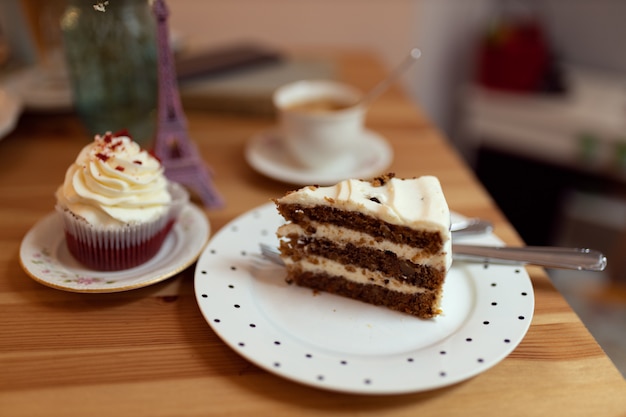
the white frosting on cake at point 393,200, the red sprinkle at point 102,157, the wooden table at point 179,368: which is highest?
the red sprinkle at point 102,157

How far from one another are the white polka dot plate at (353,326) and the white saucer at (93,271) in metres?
0.04

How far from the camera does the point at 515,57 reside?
8.17 feet

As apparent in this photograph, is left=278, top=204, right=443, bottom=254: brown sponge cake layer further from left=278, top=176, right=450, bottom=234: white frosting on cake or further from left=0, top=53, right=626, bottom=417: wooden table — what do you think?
left=0, top=53, right=626, bottom=417: wooden table

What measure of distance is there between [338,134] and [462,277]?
1.55ft

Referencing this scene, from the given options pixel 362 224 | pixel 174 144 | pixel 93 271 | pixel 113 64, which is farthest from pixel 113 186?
pixel 113 64

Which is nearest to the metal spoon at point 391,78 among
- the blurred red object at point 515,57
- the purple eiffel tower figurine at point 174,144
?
the purple eiffel tower figurine at point 174,144

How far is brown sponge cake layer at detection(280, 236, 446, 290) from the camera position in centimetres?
95

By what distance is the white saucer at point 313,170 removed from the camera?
133cm

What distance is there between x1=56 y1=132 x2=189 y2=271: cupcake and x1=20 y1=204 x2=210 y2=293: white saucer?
2 centimetres

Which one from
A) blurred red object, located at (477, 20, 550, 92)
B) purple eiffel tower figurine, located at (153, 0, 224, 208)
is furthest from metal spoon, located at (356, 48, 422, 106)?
blurred red object, located at (477, 20, 550, 92)

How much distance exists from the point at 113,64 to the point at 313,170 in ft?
1.63

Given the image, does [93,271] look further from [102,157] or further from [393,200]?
[393,200]

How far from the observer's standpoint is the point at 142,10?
52.0 inches

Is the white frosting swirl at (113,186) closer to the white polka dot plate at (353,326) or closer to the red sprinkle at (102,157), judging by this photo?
the red sprinkle at (102,157)
